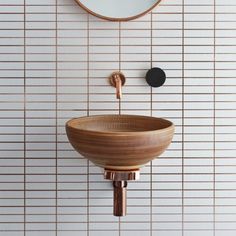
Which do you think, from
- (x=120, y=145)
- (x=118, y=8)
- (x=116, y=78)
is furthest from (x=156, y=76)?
(x=120, y=145)

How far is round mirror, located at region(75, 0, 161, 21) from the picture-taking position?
174 centimetres

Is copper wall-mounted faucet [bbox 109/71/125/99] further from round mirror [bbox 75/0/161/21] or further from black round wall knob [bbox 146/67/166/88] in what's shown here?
round mirror [bbox 75/0/161/21]

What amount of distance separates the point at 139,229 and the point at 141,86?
2.13 feet

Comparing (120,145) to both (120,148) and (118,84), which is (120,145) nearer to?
(120,148)

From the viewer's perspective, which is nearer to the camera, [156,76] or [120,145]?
[120,145]

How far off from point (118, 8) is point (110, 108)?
1.43 ft

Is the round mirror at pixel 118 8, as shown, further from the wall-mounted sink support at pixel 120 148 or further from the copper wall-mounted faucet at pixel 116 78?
the wall-mounted sink support at pixel 120 148

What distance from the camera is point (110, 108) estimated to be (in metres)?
1.80

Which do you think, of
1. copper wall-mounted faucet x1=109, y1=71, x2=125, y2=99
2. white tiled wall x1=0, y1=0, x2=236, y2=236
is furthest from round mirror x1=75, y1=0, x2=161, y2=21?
copper wall-mounted faucet x1=109, y1=71, x2=125, y2=99

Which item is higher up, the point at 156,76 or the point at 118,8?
the point at 118,8

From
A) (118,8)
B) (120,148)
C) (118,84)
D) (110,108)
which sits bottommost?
(120,148)

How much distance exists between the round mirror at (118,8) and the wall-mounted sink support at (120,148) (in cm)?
46

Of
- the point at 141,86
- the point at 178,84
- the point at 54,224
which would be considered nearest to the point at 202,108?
the point at 178,84

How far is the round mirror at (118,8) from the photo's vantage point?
5.69 ft
